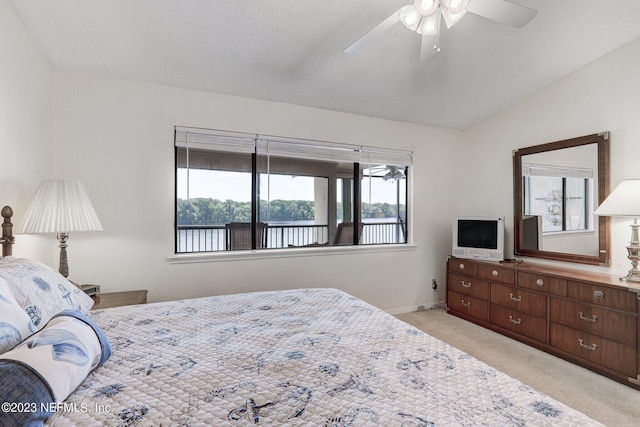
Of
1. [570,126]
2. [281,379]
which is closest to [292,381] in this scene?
[281,379]

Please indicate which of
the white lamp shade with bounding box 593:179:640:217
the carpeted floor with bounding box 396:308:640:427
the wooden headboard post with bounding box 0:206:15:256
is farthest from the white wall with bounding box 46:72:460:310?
the white lamp shade with bounding box 593:179:640:217

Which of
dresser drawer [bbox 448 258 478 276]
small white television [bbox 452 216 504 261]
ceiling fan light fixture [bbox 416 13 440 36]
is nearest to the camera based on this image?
ceiling fan light fixture [bbox 416 13 440 36]

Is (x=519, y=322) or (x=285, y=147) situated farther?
(x=285, y=147)

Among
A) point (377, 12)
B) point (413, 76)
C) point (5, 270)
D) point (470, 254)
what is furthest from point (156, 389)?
point (470, 254)

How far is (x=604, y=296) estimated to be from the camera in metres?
2.34

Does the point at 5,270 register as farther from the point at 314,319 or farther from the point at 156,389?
the point at 314,319

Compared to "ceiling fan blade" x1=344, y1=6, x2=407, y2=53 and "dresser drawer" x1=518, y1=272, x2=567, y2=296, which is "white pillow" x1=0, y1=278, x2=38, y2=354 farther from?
"dresser drawer" x1=518, y1=272, x2=567, y2=296

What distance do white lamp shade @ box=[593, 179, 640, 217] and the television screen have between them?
996 millimetres

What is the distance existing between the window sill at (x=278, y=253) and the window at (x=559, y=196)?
1367mm

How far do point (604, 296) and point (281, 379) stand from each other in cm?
267

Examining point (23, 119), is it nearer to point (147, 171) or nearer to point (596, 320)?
point (147, 171)

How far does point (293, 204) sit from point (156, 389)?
2.48 meters

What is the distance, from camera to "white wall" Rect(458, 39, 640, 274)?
2.58 m

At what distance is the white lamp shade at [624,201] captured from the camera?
2.28m
